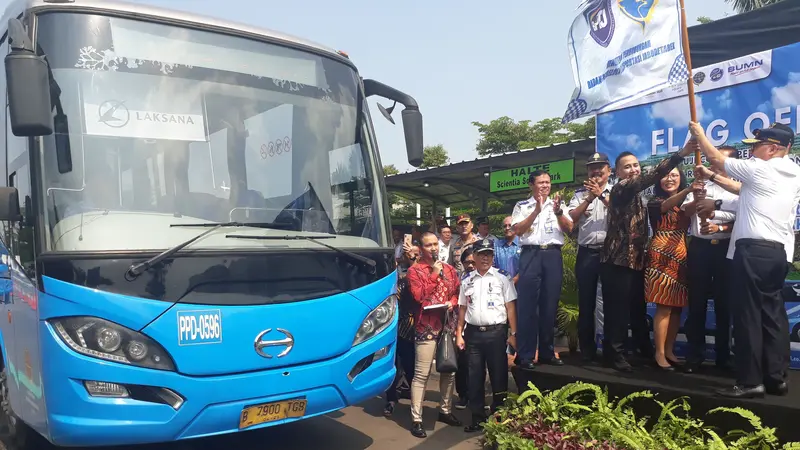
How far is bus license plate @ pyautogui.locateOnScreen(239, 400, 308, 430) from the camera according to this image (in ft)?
12.7

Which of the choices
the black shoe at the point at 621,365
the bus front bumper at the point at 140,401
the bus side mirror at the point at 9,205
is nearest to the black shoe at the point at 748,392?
the black shoe at the point at 621,365

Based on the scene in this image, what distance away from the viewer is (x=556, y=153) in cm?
992

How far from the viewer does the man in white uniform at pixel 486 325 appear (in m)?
5.53

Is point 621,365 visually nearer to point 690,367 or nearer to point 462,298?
point 690,367

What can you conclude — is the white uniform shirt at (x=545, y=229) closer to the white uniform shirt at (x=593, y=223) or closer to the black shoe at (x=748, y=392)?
the white uniform shirt at (x=593, y=223)

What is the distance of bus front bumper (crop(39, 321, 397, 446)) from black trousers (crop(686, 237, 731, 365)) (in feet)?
10.6

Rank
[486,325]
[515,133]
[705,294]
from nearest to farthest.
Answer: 1. [705,294]
2. [486,325]
3. [515,133]

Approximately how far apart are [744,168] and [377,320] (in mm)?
2683

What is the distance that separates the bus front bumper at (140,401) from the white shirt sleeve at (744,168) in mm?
3163

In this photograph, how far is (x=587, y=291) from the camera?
562 cm

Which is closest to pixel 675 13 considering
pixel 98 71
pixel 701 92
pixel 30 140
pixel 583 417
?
pixel 701 92

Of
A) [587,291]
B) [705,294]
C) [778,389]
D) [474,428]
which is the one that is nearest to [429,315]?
[474,428]

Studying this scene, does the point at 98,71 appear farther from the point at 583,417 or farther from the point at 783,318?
the point at 783,318

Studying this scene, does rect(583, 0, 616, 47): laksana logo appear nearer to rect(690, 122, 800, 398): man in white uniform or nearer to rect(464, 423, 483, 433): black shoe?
rect(690, 122, 800, 398): man in white uniform
